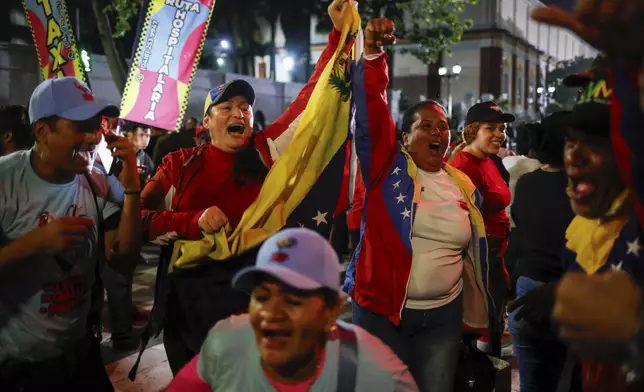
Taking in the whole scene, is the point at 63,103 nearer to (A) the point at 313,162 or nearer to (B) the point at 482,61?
(A) the point at 313,162

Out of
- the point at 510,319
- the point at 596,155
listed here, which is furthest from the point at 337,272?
the point at 510,319

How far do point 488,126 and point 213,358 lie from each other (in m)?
3.80

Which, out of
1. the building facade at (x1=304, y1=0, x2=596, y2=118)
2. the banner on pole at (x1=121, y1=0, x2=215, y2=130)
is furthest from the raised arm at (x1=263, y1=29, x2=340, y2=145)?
the building facade at (x1=304, y1=0, x2=596, y2=118)

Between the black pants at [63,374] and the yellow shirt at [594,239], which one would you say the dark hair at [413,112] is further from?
the black pants at [63,374]

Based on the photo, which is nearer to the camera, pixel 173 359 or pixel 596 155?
pixel 596 155

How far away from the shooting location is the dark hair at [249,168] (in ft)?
11.6

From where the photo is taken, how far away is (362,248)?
12.1 ft

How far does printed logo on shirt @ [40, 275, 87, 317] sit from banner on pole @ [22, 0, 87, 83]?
4.91 meters

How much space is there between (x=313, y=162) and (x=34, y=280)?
1.62 metres

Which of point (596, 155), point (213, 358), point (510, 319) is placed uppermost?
point (596, 155)

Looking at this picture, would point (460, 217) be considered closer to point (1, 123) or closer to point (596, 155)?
point (596, 155)

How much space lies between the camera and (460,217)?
3547 millimetres

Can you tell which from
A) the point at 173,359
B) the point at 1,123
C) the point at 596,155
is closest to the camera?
the point at 596,155

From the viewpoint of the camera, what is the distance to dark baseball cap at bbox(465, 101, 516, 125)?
543 cm
